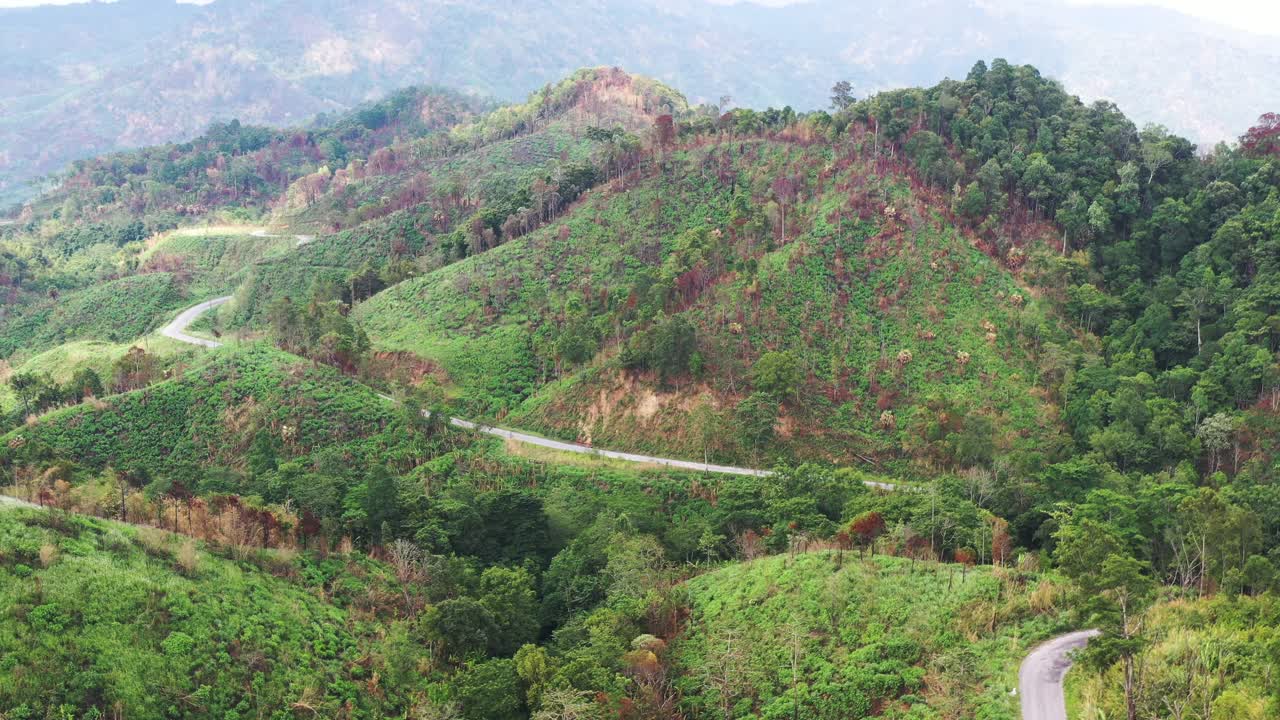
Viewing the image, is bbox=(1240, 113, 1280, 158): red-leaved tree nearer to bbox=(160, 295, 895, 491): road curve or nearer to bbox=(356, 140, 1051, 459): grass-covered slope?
bbox=(356, 140, 1051, 459): grass-covered slope

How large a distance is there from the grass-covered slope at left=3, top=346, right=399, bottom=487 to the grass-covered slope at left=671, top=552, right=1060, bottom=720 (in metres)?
30.0

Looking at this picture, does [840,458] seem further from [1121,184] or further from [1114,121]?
[1114,121]

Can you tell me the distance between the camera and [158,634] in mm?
26656

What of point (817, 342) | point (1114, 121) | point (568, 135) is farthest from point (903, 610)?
point (568, 135)

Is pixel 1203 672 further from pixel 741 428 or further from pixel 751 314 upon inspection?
pixel 751 314

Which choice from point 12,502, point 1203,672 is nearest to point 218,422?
point 12,502

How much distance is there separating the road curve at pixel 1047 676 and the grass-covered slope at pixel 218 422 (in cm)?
4014

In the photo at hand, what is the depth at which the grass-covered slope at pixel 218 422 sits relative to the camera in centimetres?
5350

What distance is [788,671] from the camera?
97.0 feet

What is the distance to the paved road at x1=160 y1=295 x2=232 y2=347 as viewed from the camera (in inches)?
3068

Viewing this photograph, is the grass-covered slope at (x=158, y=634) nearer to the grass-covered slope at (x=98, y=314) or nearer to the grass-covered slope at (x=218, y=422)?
the grass-covered slope at (x=218, y=422)

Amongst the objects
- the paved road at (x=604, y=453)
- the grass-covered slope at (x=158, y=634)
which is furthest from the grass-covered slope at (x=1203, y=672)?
the grass-covered slope at (x=158, y=634)

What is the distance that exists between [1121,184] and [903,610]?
55779 millimetres

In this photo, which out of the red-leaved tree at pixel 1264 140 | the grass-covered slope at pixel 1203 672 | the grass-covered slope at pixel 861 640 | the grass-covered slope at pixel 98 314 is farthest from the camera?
the grass-covered slope at pixel 98 314
